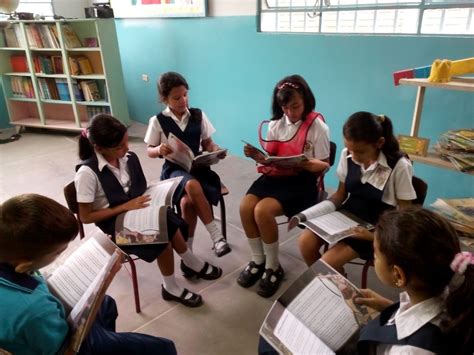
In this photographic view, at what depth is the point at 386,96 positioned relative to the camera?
252 cm

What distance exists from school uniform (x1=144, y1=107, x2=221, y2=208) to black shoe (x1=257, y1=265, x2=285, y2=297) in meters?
0.50

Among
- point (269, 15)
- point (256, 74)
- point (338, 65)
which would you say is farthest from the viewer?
point (256, 74)

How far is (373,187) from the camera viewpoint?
1.63 metres

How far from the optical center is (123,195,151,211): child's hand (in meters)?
1.71

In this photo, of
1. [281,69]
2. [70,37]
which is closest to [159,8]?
[70,37]

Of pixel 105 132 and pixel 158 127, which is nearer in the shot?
pixel 105 132

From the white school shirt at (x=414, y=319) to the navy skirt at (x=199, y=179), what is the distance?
130 cm

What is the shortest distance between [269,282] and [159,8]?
345cm

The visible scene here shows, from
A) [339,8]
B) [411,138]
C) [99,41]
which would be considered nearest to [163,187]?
[411,138]

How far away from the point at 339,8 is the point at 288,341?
7.64ft

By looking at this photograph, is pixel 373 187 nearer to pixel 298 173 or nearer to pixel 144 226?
pixel 298 173

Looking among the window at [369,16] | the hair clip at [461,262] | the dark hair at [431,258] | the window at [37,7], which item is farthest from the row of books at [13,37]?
the hair clip at [461,262]

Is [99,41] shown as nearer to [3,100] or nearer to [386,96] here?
[3,100]

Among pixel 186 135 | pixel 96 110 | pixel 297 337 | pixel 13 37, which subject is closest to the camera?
pixel 297 337
